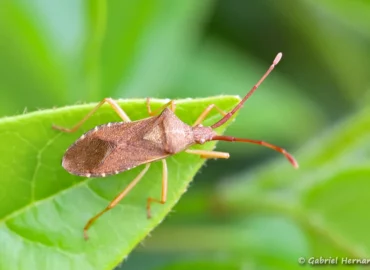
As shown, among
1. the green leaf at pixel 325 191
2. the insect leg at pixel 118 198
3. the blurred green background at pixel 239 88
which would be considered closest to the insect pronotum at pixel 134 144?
the insect leg at pixel 118 198

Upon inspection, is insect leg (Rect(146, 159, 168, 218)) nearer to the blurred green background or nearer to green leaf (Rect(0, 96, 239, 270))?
green leaf (Rect(0, 96, 239, 270))

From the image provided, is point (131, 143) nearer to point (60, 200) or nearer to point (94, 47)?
point (94, 47)

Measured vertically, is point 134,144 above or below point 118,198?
above

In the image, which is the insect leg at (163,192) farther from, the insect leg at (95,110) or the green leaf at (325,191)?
the green leaf at (325,191)

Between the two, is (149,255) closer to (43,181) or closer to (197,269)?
(197,269)

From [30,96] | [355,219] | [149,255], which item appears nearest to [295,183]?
[355,219]
